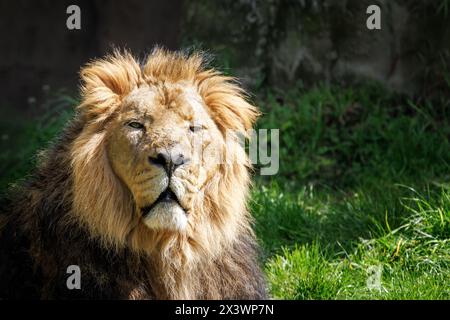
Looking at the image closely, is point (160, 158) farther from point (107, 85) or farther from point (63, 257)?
point (63, 257)

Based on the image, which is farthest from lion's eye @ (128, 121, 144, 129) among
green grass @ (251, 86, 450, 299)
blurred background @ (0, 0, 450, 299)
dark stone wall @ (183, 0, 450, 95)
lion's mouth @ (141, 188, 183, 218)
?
dark stone wall @ (183, 0, 450, 95)

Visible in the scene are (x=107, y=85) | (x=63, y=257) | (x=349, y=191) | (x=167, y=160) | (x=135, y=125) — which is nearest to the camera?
(x=167, y=160)

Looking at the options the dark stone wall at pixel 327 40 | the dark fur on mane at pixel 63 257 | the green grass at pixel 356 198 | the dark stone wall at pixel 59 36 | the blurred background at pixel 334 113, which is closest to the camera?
the dark fur on mane at pixel 63 257

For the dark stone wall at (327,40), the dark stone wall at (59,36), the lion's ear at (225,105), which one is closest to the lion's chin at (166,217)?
the lion's ear at (225,105)

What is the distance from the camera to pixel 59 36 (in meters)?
10.2

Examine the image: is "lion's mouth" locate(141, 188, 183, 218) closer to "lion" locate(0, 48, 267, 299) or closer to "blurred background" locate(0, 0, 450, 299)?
"lion" locate(0, 48, 267, 299)

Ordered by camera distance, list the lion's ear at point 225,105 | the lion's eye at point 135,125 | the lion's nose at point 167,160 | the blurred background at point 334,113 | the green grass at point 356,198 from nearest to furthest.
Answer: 1. the lion's nose at point 167,160
2. the lion's eye at point 135,125
3. the lion's ear at point 225,105
4. the green grass at point 356,198
5. the blurred background at point 334,113

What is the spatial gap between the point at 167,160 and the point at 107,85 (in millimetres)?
621

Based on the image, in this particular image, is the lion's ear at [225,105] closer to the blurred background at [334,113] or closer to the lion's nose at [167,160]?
the lion's nose at [167,160]

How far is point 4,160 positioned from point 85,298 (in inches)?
182

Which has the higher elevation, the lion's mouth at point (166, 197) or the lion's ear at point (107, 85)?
the lion's ear at point (107, 85)

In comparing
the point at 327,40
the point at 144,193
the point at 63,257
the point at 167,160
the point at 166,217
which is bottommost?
the point at 63,257

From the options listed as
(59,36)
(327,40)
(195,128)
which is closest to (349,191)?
(327,40)

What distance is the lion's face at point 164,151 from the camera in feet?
12.3
